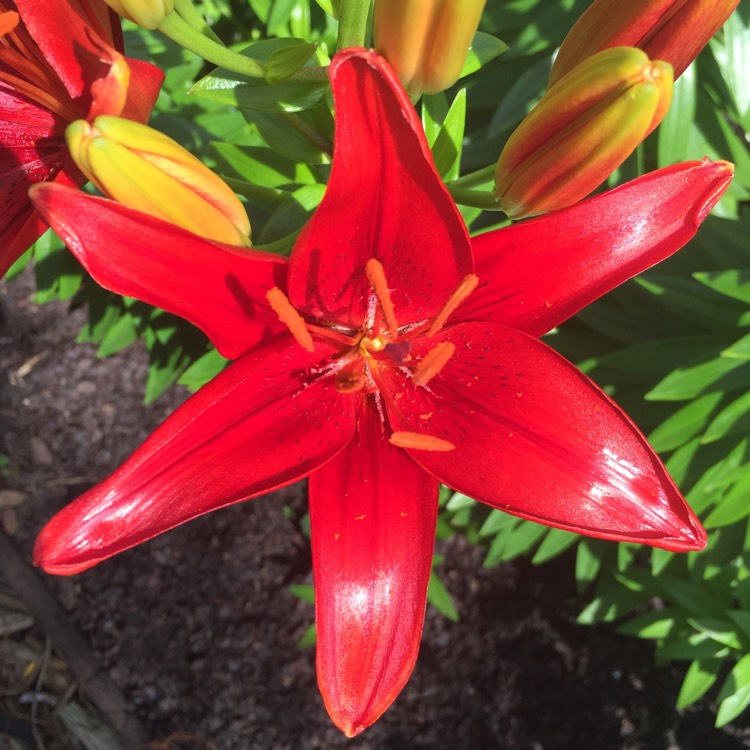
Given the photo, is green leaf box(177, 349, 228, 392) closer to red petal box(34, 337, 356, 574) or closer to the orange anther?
red petal box(34, 337, 356, 574)

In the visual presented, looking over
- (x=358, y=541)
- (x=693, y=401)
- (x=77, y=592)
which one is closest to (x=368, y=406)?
(x=358, y=541)

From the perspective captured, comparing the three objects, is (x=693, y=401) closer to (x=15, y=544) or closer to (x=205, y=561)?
(x=205, y=561)

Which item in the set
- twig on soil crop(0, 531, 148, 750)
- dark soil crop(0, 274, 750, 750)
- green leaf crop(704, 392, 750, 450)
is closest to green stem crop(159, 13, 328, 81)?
green leaf crop(704, 392, 750, 450)

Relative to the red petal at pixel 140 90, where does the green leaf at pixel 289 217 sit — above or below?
below

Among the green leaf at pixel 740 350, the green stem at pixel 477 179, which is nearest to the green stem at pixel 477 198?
the green stem at pixel 477 179

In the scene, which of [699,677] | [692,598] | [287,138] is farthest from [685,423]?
[287,138]

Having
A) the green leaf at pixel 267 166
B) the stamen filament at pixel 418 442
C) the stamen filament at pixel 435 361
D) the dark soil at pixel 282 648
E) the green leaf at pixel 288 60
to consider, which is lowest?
the dark soil at pixel 282 648

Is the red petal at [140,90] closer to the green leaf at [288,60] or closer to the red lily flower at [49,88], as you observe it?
the red lily flower at [49,88]
